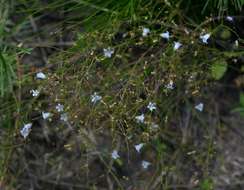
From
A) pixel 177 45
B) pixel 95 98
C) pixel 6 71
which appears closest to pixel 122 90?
pixel 95 98

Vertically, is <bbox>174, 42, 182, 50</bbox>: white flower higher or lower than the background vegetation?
higher

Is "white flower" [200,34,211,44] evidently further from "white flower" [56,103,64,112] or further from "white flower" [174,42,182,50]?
"white flower" [56,103,64,112]

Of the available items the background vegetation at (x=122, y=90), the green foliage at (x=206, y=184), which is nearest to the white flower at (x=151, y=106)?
the background vegetation at (x=122, y=90)

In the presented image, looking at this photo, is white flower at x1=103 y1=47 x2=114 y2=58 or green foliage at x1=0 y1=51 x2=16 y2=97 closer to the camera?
white flower at x1=103 y1=47 x2=114 y2=58

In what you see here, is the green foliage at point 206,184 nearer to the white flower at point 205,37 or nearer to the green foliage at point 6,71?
the white flower at point 205,37

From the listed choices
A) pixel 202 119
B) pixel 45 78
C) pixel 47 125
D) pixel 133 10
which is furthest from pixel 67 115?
pixel 202 119

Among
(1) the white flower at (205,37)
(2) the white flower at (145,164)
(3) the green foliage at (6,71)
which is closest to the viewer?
(1) the white flower at (205,37)

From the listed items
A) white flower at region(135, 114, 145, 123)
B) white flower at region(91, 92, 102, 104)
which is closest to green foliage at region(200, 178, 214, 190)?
white flower at region(135, 114, 145, 123)

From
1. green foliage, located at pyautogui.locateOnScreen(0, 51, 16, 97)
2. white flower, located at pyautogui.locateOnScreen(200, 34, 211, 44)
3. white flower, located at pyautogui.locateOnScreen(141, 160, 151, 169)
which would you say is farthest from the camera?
white flower, located at pyautogui.locateOnScreen(141, 160, 151, 169)

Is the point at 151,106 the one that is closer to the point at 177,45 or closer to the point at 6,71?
the point at 177,45

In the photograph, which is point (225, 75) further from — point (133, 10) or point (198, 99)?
point (133, 10)

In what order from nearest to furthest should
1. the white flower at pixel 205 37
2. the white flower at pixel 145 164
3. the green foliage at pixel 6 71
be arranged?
1. the white flower at pixel 205 37
2. the green foliage at pixel 6 71
3. the white flower at pixel 145 164

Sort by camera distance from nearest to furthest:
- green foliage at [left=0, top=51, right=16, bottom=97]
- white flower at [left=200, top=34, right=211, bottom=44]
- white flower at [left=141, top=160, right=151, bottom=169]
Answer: white flower at [left=200, top=34, right=211, bottom=44] → green foliage at [left=0, top=51, right=16, bottom=97] → white flower at [left=141, top=160, right=151, bottom=169]
